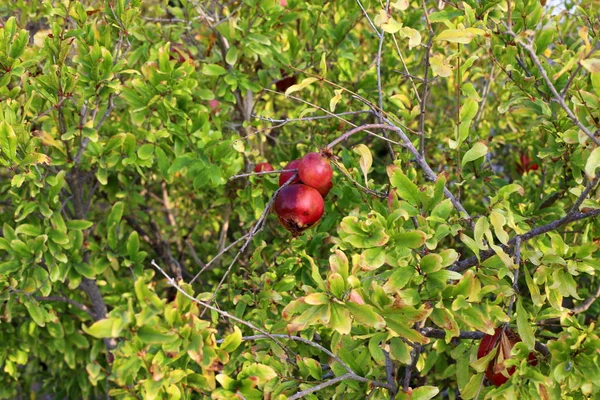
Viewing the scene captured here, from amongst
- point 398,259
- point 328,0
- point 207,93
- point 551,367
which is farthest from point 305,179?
point 328,0

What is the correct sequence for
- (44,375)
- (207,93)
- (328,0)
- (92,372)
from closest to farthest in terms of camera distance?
(92,372) < (207,93) < (328,0) < (44,375)

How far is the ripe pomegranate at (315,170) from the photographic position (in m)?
1.53

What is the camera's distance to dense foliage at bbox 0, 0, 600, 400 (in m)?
1.32

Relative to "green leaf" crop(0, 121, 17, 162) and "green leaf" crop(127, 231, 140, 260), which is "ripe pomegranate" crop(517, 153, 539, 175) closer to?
"green leaf" crop(127, 231, 140, 260)

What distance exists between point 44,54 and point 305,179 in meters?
1.03

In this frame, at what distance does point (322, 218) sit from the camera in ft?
7.18

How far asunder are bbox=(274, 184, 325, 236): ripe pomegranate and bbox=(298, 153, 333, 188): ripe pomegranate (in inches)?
0.8

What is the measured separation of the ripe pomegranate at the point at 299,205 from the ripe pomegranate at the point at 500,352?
510 millimetres

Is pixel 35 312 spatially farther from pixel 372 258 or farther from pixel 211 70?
pixel 372 258

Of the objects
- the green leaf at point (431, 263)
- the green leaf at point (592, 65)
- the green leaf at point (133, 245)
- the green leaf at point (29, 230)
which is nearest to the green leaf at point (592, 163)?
the green leaf at point (592, 65)

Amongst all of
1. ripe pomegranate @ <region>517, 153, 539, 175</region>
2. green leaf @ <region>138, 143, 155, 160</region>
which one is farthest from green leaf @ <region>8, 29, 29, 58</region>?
ripe pomegranate @ <region>517, 153, 539, 175</region>

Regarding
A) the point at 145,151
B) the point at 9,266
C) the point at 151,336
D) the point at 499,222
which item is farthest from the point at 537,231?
the point at 9,266

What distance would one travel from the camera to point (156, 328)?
123cm

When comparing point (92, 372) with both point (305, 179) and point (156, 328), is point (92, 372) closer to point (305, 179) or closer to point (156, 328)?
point (156, 328)
